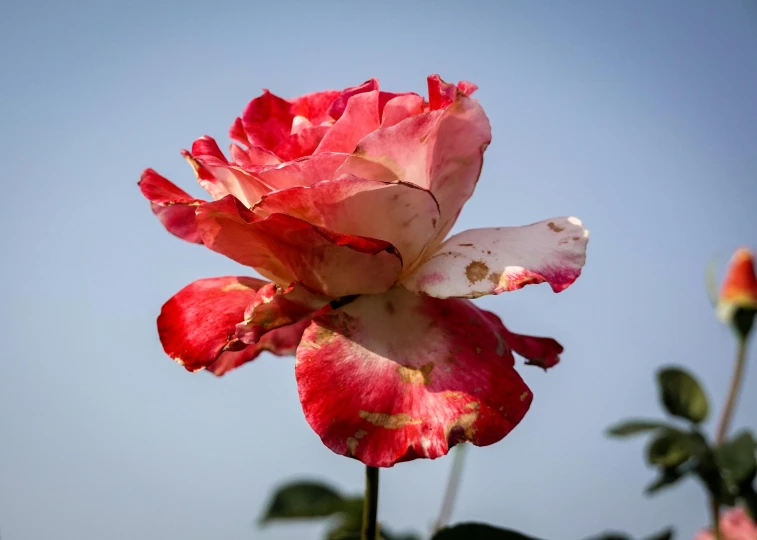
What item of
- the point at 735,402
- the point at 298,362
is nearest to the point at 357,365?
the point at 298,362

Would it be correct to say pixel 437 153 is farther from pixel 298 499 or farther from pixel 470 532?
pixel 298 499

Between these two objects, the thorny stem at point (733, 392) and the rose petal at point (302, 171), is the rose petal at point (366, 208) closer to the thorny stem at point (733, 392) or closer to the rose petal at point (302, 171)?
the rose petal at point (302, 171)

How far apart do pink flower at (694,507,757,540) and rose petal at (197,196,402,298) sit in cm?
128

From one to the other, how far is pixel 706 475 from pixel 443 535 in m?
0.74

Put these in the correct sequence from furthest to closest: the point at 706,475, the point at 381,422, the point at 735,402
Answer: the point at 735,402 → the point at 706,475 → the point at 381,422

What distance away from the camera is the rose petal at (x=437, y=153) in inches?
17.6

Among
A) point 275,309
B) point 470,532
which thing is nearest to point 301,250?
point 275,309

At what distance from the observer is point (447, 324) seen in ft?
1.58

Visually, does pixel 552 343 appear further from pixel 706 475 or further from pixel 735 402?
pixel 735 402

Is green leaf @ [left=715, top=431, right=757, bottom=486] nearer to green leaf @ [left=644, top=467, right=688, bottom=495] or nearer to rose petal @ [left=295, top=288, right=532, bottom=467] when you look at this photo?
green leaf @ [left=644, top=467, right=688, bottom=495]

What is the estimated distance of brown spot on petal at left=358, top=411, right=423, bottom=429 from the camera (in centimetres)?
42

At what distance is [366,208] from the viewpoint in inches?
17.9

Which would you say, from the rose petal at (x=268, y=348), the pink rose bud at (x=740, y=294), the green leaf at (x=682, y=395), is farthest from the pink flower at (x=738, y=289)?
the rose petal at (x=268, y=348)

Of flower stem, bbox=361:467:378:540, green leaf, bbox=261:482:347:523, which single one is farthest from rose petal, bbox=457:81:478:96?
green leaf, bbox=261:482:347:523
